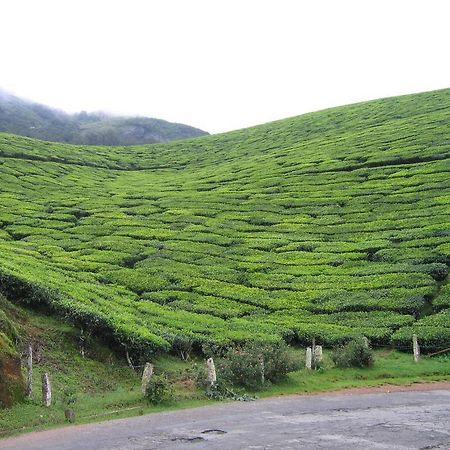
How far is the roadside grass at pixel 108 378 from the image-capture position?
18.7 metres

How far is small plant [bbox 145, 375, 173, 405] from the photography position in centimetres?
2036

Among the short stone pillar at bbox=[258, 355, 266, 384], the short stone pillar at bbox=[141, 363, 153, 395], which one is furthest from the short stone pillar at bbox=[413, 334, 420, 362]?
the short stone pillar at bbox=[141, 363, 153, 395]

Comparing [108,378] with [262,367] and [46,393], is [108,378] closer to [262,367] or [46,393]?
[46,393]

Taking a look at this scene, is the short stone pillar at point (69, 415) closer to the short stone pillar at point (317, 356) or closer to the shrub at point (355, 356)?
the short stone pillar at point (317, 356)

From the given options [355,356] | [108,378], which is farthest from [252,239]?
[108,378]

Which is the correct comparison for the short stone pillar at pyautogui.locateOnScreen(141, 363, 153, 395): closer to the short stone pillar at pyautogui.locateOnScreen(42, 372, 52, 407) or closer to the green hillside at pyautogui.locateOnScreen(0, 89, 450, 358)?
the short stone pillar at pyautogui.locateOnScreen(42, 372, 52, 407)

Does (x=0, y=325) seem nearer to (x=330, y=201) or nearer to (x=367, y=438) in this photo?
(x=367, y=438)

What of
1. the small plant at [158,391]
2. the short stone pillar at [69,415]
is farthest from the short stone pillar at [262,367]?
the short stone pillar at [69,415]

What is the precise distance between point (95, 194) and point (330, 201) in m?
30.9

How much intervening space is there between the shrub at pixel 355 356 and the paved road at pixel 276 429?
557 centimetres

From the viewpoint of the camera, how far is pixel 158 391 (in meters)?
20.4

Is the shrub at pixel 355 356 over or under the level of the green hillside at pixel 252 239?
under

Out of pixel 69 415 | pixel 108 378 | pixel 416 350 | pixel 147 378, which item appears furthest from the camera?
pixel 416 350

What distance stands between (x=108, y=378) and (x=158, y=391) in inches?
168
